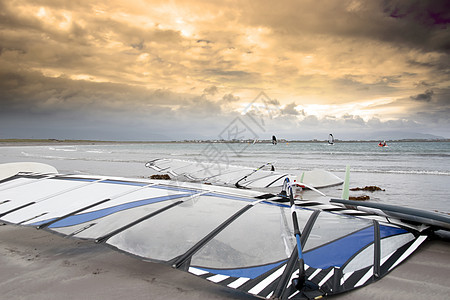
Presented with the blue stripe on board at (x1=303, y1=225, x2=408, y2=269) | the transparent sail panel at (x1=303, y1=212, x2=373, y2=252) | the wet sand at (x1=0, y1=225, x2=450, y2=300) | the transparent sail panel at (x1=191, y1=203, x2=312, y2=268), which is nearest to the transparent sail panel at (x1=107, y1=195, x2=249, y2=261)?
the transparent sail panel at (x1=191, y1=203, x2=312, y2=268)

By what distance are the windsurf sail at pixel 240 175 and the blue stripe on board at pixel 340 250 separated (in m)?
5.90

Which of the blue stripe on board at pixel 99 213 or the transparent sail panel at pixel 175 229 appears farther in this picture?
the blue stripe on board at pixel 99 213

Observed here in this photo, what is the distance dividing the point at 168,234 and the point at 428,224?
3301 mm

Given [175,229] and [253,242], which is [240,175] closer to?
[175,229]

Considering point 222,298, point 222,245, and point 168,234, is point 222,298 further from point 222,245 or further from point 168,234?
point 168,234

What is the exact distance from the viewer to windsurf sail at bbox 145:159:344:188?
9.66 metres

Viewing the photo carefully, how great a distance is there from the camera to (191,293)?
258cm

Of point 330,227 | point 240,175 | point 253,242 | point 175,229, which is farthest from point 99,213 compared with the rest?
point 240,175

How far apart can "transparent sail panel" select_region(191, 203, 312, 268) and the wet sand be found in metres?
0.30

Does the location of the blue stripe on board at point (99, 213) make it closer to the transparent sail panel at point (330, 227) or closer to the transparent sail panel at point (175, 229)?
the transparent sail panel at point (175, 229)

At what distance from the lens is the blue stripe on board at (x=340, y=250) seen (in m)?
2.60

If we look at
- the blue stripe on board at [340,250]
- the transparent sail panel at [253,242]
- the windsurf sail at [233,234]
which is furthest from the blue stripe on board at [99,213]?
the blue stripe on board at [340,250]

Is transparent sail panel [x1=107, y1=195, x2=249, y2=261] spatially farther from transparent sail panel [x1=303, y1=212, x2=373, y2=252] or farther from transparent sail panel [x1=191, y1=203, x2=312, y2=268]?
transparent sail panel [x1=303, y1=212, x2=373, y2=252]

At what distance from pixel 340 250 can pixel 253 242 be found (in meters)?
0.86
